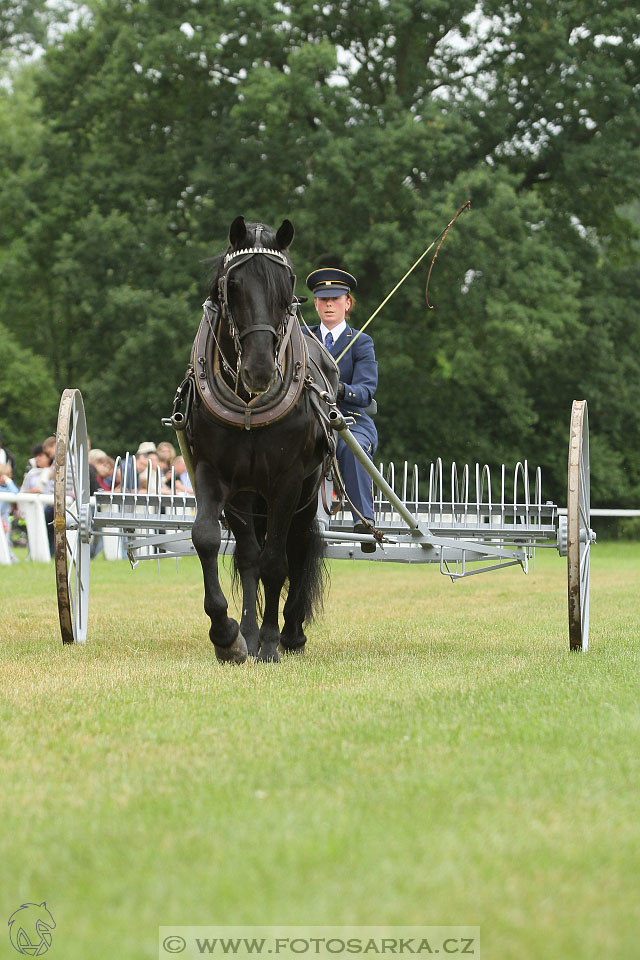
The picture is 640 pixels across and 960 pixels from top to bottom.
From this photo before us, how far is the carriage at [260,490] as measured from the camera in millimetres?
6996

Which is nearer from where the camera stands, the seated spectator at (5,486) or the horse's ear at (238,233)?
the horse's ear at (238,233)

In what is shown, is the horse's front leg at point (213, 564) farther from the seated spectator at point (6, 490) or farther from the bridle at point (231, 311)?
the seated spectator at point (6, 490)

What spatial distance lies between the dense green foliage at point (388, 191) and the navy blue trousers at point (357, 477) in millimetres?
18069

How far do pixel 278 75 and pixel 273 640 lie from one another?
21479mm

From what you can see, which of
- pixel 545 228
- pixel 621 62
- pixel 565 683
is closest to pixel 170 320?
pixel 545 228

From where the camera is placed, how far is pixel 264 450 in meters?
7.26

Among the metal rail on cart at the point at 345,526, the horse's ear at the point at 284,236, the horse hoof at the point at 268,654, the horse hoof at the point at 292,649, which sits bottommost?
the horse hoof at the point at 292,649

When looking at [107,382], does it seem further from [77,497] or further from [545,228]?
[77,497]

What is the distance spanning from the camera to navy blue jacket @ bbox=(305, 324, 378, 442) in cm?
852

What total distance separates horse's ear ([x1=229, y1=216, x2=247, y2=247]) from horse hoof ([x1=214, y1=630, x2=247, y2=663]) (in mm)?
2071

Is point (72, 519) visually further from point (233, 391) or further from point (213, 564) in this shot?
point (233, 391)

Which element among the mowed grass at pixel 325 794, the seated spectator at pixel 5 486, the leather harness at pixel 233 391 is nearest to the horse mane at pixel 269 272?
the leather harness at pixel 233 391

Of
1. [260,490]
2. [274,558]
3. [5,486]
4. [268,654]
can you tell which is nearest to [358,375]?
[260,490]

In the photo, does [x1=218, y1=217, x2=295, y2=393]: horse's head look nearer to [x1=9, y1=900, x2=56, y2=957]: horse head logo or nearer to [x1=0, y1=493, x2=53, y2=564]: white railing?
[x1=9, y1=900, x2=56, y2=957]: horse head logo
